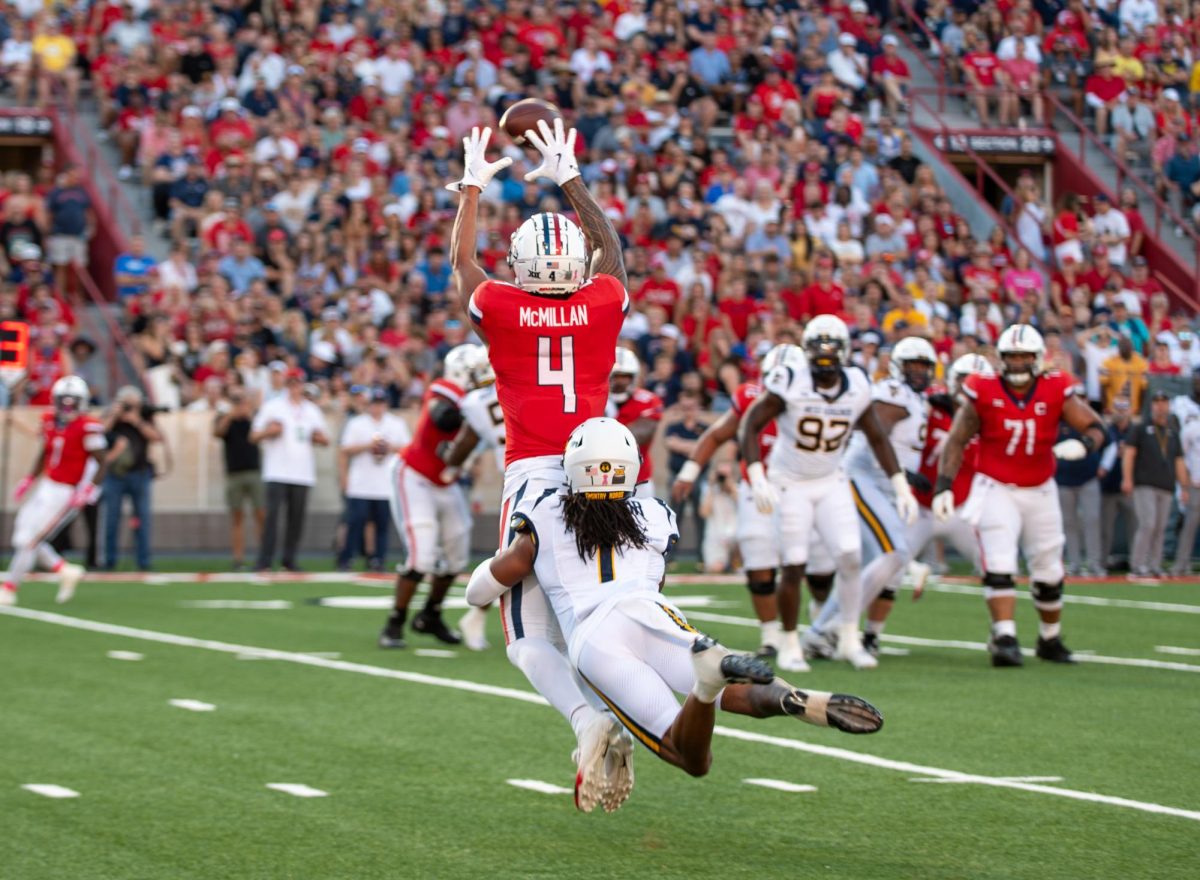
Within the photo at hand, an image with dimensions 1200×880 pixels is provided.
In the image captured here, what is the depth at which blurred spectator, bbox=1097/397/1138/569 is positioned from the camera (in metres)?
18.0

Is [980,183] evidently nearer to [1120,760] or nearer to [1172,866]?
[1120,760]

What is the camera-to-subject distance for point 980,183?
938 inches

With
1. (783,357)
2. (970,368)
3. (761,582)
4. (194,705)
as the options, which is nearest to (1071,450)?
(970,368)

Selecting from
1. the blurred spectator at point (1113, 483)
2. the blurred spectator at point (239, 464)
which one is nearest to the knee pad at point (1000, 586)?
the blurred spectator at point (1113, 483)

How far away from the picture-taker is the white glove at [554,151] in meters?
6.93

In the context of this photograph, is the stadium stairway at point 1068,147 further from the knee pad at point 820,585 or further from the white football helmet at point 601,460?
the white football helmet at point 601,460

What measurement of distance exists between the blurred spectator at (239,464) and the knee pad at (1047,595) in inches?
362

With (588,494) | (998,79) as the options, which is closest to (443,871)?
(588,494)

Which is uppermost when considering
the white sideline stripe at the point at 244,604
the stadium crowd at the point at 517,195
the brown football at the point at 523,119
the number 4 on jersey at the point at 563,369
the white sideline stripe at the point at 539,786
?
the stadium crowd at the point at 517,195

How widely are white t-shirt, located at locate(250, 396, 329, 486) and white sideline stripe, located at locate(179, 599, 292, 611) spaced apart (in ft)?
10.1

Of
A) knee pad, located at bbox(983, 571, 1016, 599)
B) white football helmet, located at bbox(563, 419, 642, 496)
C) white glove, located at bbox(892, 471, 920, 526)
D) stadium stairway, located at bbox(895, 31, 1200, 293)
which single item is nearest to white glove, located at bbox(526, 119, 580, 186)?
white football helmet, located at bbox(563, 419, 642, 496)

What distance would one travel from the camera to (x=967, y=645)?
1215 cm

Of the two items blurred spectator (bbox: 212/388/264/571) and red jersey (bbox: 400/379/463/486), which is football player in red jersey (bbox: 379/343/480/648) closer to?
red jersey (bbox: 400/379/463/486)

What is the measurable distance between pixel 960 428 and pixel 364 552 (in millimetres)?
9353
